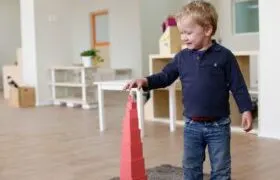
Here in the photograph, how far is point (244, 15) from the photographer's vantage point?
6.87 metres

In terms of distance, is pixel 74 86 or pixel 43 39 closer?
pixel 74 86

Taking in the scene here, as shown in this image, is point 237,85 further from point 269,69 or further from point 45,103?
point 45,103

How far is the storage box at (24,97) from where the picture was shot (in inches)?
247

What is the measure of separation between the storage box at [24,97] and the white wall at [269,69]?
3851mm

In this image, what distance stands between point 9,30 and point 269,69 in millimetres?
8354

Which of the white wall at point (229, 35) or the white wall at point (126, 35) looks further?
the white wall at point (126, 35)

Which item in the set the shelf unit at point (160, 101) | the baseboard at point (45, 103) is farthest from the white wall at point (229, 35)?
the baseboard at point (45, 103)

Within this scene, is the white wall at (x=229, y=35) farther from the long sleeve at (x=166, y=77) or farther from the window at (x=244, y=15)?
the long sleeve at (x=166, y=77)

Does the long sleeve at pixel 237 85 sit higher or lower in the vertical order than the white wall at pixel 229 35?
lower

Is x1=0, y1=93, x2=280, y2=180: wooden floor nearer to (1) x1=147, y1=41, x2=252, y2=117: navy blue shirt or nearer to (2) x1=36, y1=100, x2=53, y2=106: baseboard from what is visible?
(1) x1=147, y1=41, x2=252, y2=117: navy blue shirt

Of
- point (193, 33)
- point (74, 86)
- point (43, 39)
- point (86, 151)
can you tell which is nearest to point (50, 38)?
point (43, 39)

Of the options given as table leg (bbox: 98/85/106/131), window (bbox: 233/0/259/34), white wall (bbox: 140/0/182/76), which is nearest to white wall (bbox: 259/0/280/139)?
table leg (bbox: 98/85/106/131)

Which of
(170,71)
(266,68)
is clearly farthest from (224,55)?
(266,68)

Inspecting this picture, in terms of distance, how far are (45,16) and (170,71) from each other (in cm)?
513
